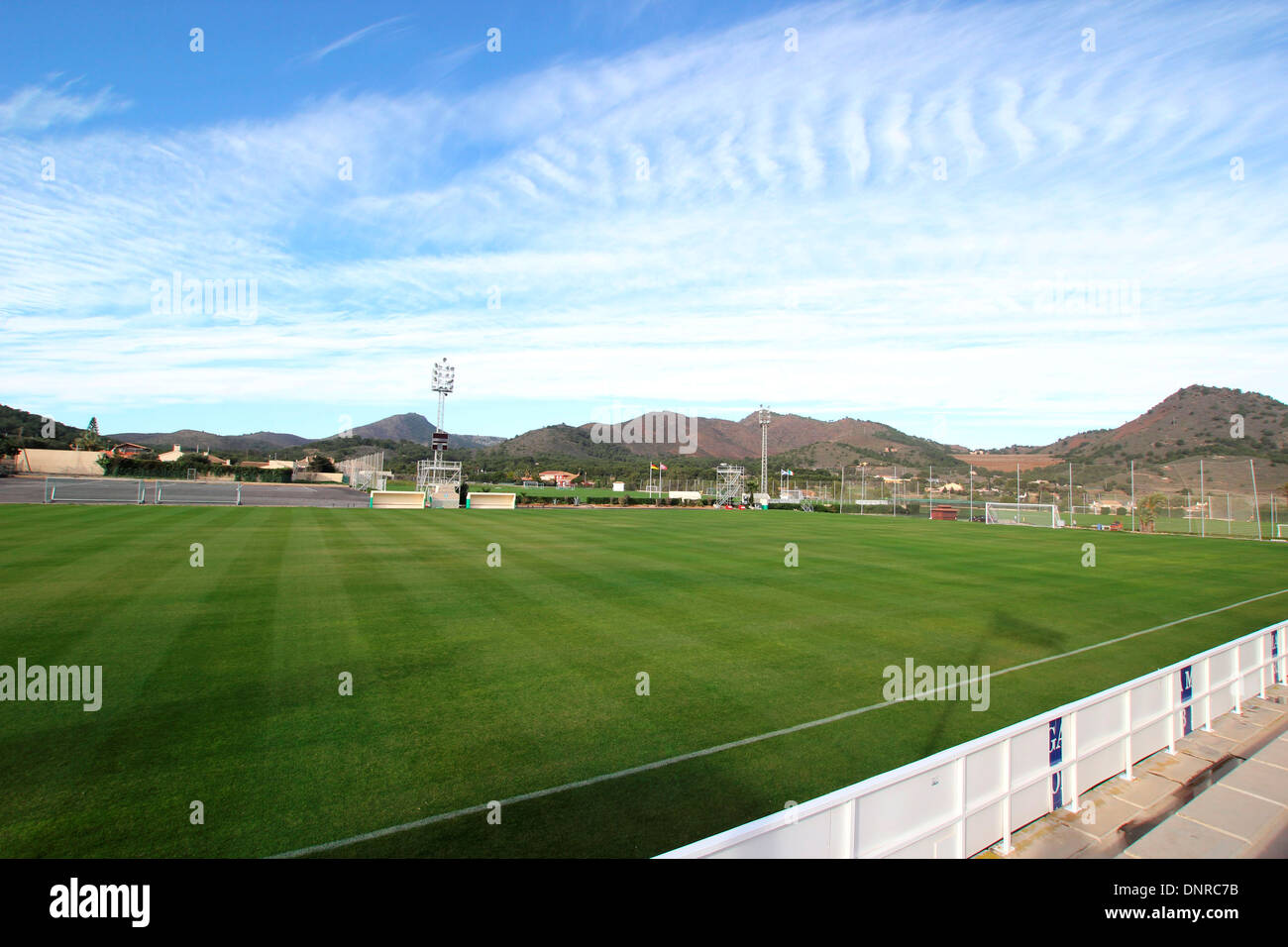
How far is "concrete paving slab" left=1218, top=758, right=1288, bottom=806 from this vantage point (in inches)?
206

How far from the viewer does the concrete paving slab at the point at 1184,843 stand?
4.32m

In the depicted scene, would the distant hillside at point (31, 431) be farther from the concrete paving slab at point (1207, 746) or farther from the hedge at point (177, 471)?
the concrete paving slab at point (1207, 746)

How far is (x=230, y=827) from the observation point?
13.9ft

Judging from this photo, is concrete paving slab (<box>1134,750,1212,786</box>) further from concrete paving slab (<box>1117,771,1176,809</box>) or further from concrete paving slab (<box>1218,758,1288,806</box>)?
concrete paving slab (<box>1218,758,1288,806</box>)

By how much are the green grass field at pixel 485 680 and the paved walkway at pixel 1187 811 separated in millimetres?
1277

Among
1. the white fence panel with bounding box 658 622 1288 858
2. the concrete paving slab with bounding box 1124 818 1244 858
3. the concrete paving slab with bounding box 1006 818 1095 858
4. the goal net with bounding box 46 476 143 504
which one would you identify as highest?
the goal net with bounding box 46 476 143 504

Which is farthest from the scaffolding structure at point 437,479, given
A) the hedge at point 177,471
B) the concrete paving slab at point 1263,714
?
the hedge at point 177,471

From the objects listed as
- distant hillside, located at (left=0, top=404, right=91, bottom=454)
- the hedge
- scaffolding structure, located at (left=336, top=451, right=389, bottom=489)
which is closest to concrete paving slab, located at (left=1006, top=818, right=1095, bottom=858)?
scaffolding structure, located at (left=336, top=451, right=389, bottom=489)

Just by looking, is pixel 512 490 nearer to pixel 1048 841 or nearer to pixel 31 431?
pixel 1048 841

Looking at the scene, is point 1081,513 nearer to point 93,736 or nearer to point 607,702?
point 607,702

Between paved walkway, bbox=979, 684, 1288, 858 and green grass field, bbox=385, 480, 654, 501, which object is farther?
green grass field, bbox=385, 480, 654, 501

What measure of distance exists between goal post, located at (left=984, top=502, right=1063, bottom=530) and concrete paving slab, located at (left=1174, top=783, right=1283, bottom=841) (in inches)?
1622
